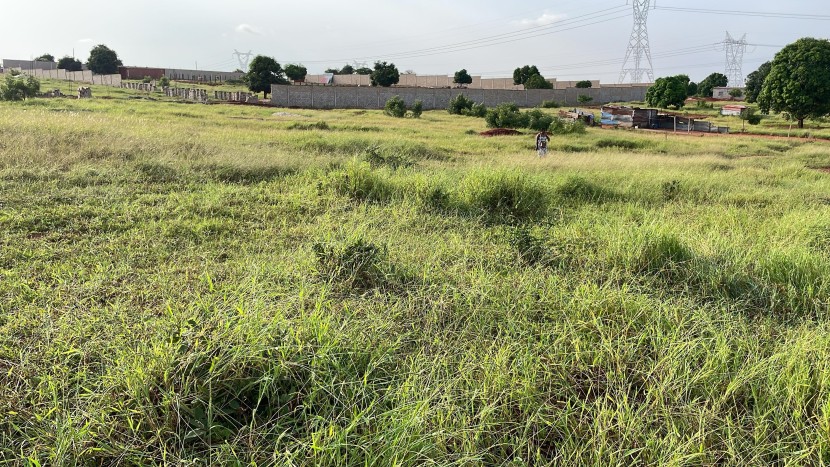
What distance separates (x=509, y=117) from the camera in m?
27.8

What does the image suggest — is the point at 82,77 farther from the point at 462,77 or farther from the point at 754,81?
the point at 754,81

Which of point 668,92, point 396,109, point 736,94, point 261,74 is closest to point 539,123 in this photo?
point 396,109

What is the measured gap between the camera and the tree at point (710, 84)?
7419 cm

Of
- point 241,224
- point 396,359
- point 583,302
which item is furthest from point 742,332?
point 241,224

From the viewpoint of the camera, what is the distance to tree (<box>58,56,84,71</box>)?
245 feet

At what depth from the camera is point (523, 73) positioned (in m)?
71.4

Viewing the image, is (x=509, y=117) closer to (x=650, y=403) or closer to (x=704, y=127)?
(x=704, y=127)

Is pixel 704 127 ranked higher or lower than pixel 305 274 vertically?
higher

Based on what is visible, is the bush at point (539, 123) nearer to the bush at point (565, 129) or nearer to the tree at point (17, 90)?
the bush at point (565, 129)

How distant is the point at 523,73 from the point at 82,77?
193 ft

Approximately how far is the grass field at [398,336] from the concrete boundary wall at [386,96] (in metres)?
38.3

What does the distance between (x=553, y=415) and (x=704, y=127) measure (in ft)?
116

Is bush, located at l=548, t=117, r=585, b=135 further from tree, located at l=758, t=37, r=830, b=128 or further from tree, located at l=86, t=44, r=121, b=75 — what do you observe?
tree, located at l=86, t=44, r=121, b=75

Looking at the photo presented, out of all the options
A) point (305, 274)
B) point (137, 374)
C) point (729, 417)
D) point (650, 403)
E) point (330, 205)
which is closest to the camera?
point (137, 374)
